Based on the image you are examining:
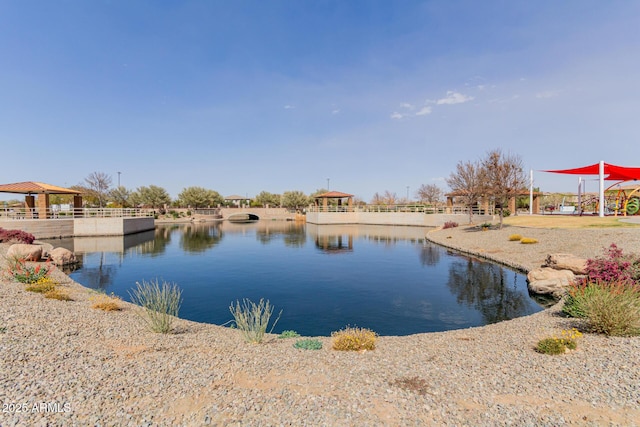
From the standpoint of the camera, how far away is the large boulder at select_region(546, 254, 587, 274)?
42.1 feet

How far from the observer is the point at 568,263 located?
13.3m

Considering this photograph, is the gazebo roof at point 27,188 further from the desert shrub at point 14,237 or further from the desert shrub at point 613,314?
the desert shrub at point 613,314

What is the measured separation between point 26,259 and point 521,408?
21062 millimetres

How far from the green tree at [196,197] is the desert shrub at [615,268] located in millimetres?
78152

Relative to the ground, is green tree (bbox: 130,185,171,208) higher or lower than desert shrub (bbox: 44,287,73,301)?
higher

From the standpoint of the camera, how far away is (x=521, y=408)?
408 cm

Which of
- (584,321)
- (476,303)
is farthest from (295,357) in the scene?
(476,303)

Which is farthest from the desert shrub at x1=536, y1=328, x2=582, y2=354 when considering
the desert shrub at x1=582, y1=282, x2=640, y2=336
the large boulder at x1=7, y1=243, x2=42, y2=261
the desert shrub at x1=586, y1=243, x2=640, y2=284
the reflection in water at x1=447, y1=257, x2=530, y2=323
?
the large boulder at x1=7, y1=243, x2=42, y2=261

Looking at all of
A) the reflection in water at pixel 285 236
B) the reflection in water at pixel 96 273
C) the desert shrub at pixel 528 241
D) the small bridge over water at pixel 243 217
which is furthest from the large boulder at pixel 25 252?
the small bridge over water at pixel 243 217

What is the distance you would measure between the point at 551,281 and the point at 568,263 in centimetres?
166

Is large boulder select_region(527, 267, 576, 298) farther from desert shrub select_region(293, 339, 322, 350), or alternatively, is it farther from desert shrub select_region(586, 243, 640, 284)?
desert shrub select_region(293, 339, 322, 350)

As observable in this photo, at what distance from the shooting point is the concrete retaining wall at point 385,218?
153ft

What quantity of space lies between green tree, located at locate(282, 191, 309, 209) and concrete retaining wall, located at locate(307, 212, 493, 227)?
2462cm

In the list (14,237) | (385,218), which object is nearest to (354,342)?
(14,237)
